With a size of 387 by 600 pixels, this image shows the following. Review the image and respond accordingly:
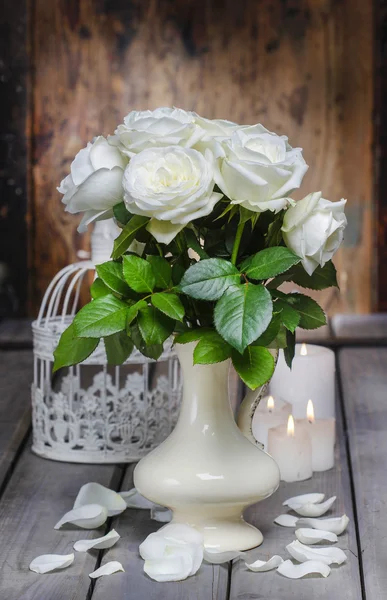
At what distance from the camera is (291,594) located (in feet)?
3.04

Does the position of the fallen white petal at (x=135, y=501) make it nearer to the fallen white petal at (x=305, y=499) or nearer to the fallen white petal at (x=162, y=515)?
the fallen white petal at (x=162, y=515)

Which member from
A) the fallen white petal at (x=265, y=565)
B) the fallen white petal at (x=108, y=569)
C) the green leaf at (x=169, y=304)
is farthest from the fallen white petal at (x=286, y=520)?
the green leaf at (x=169, y=304)

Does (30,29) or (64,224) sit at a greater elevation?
(30,29)

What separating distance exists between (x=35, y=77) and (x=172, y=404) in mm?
1924

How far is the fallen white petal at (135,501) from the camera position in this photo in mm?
1177

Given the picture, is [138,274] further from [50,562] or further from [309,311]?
[50,562]

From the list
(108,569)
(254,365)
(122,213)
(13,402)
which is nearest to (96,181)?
(122,213)

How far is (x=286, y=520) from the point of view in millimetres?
1127

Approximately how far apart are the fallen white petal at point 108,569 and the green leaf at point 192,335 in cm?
25

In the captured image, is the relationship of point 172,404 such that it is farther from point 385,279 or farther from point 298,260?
point 385,279

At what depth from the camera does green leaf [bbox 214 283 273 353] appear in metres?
0.89

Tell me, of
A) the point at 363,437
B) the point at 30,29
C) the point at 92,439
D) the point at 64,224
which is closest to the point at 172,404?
the point at 92,439

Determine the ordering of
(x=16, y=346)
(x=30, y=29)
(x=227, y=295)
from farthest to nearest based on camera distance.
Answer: (x=30, y=29)
(x=16, y=346)
(x=227, y=295)

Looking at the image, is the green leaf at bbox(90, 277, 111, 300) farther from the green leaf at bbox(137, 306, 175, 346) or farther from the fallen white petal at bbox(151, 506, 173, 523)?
the fallen white petal at bbox(151, 506, 173, 523)
